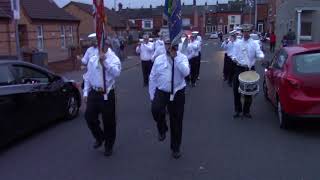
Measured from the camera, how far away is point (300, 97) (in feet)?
28.1

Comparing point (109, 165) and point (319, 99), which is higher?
point (319, 99)

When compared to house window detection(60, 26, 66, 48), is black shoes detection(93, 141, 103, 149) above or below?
below

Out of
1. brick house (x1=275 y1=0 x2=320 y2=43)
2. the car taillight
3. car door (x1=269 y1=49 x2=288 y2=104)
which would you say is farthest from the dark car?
brick house (x1=275 y1=0 x2=320 y2=43)

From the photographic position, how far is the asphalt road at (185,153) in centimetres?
655

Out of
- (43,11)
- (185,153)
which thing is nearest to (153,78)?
(185,153)

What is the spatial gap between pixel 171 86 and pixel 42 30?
2252 centimetres

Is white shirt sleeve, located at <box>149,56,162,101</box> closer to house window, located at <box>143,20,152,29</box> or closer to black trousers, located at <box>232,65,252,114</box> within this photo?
black trousers, located at <box>232,65,252,114</box>

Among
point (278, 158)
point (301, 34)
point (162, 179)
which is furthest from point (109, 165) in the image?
point (301, 34)

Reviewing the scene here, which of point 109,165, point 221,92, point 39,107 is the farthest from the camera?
point 221,92

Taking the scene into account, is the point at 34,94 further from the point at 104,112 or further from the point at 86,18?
the point at 86,18

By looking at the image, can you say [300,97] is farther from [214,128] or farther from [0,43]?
[0,43]

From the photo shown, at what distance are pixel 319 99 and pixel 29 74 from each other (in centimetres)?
498

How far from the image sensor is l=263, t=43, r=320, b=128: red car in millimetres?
8516

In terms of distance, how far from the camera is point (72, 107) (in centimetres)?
1075
